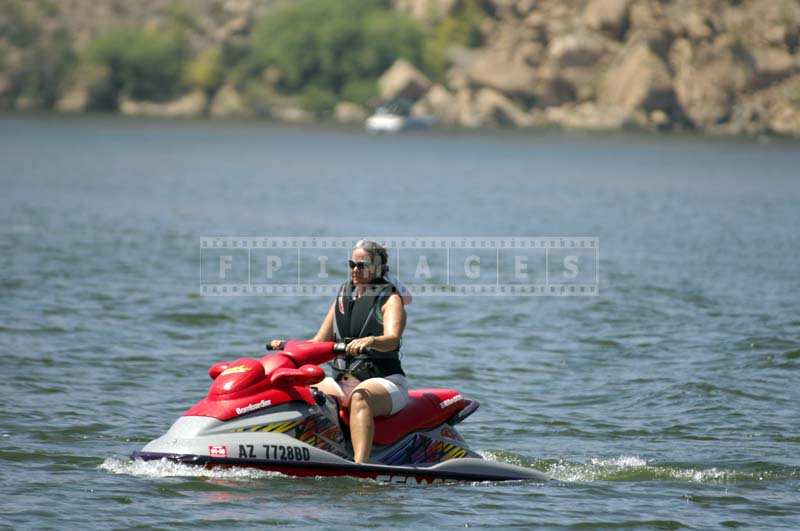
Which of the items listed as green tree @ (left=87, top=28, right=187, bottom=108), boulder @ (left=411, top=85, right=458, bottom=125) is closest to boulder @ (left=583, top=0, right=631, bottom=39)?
boulder @ (left=411, top=85, right=458, bottom=125)

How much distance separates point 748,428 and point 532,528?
13.8 feet

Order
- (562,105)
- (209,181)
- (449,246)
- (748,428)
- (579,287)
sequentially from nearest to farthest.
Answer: (748,428) → (579,287) → (449,246) → (209,181) → (562,105)

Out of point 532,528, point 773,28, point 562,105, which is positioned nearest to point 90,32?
point 562,105

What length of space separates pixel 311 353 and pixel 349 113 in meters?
128

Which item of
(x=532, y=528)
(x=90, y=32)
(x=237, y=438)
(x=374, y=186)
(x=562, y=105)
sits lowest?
(x=532, y=528)

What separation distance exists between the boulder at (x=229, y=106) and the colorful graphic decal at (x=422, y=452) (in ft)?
421

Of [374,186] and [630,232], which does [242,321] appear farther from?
[374,186]

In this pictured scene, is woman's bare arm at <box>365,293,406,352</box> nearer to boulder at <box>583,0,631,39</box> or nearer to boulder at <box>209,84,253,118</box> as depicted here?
boulder at <box>583,0,631,39</box>

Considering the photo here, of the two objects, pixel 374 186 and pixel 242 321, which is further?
pixel 374 186

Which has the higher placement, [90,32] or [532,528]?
[90,32]

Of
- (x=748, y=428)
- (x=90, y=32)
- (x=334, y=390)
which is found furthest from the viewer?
(x=90, y=32)

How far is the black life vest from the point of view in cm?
1091

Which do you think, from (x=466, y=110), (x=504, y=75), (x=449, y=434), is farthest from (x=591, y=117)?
(x=449, y=434)

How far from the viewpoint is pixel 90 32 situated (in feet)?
549
